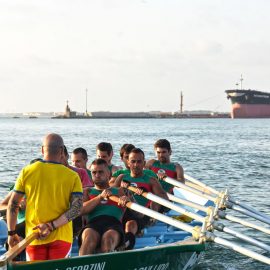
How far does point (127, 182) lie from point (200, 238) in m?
1.92

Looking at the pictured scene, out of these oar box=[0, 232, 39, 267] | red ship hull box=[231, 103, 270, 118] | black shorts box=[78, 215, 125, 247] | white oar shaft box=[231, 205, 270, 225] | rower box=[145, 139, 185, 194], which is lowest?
white oar shaft box=[231, 205, 270, 225]

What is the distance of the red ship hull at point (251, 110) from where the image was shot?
135000 millimetres

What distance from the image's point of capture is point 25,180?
6039 mm

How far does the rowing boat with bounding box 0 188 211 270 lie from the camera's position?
20.7ft

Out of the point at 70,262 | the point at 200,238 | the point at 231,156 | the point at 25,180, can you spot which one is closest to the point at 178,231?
the point at 200,238

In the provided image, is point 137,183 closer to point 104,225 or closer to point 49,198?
point 104,225

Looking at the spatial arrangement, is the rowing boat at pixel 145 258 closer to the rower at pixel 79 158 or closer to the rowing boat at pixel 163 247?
the rowing boat at pixel 163 247

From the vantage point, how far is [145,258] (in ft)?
24.7

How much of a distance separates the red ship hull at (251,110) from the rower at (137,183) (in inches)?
5037

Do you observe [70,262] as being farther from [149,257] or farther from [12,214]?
[149,257]

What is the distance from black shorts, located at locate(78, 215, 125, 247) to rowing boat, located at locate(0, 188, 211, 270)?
0.42 m

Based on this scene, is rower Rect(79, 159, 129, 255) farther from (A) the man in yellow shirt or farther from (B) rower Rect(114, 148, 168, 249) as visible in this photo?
(A) the man in yellow shirt

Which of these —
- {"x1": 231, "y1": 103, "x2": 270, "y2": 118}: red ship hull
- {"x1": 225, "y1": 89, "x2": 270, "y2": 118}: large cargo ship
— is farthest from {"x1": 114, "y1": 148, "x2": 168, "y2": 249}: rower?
{"x1": 231, "y1": 103, "x2": 270, "y2": 118}: red ship hull

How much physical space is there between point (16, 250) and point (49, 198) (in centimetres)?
66
